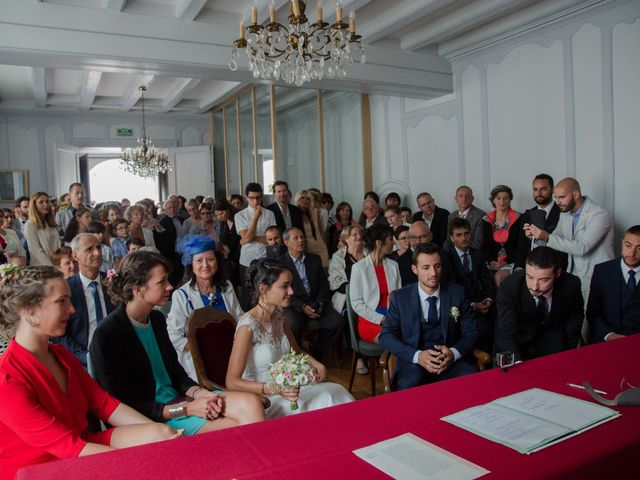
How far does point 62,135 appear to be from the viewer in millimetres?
11328

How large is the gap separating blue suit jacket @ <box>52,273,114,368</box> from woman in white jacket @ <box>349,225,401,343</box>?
178 centimetres

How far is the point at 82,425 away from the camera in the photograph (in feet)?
6.36

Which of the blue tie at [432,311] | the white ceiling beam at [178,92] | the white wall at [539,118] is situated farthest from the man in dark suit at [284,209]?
the white ceiling beam at [178,92]

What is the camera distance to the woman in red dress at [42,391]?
1.69 metres

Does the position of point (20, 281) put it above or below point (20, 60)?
below

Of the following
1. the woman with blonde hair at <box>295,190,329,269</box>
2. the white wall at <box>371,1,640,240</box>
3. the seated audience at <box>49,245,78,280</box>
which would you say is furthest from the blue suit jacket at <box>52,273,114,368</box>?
the white wall at <box>371,1,640,240</box>

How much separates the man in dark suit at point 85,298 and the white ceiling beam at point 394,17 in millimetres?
3968

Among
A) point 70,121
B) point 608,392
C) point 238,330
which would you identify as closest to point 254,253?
point 238,330

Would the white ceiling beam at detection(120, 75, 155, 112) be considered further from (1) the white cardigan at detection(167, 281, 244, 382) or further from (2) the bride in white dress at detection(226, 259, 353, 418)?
(2) the bride in white dress at detection(226, 259, 353, 418)

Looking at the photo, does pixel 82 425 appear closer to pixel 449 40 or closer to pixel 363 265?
pixel 363 265

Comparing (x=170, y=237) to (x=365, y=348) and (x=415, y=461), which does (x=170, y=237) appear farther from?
(x=415, y=461)

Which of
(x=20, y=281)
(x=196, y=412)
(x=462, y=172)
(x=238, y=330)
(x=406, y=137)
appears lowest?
(x=196, y=412)

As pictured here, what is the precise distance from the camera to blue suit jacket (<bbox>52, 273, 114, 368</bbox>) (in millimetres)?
3178

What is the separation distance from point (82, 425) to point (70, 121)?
10878 millimetres
